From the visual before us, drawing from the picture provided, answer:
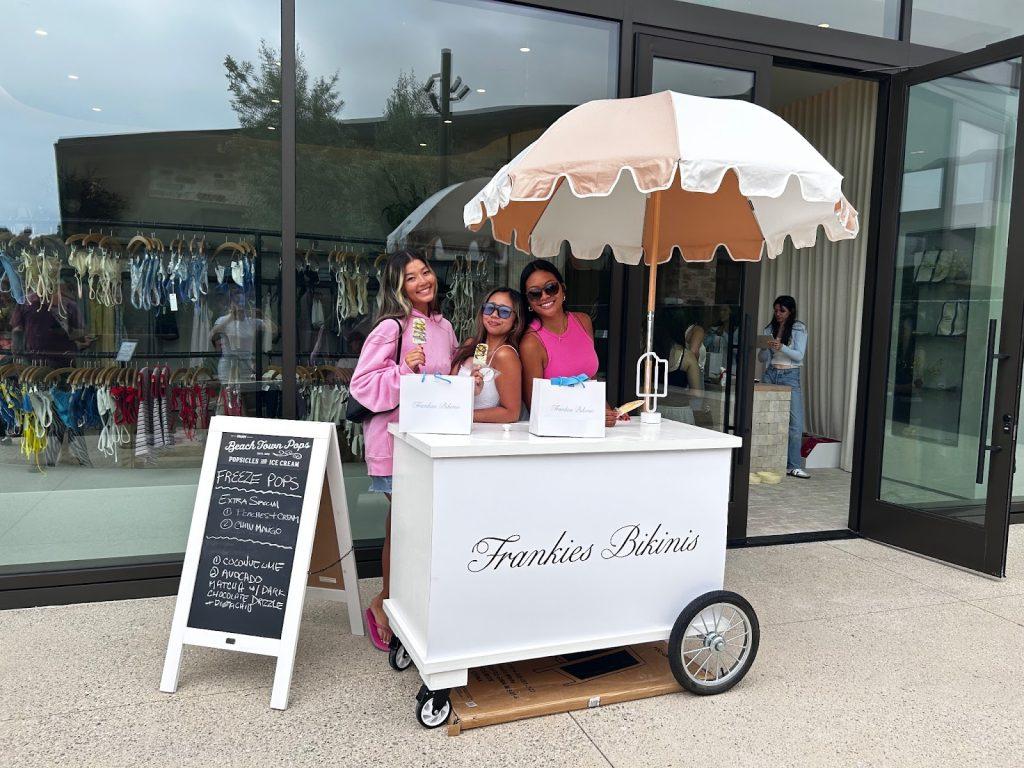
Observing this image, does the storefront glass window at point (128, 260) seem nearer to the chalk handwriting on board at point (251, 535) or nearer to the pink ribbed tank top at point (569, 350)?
the chalk handwriting on board at point (251, 535)

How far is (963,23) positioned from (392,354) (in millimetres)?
4310

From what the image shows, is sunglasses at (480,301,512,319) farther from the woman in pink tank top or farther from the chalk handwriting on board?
the chalk handwriting on board

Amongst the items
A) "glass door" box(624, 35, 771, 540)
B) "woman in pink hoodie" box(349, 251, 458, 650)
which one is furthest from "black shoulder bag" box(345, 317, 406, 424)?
"glass door" box(624, 35, 771, 540)

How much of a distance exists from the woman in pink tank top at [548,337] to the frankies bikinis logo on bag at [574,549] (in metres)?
0.48

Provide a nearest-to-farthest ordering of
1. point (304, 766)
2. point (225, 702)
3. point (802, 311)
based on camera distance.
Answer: point (304, 766)
point (225, 702)
point (802, 311)

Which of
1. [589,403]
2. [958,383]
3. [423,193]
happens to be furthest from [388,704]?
[958,383]

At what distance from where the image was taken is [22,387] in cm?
343

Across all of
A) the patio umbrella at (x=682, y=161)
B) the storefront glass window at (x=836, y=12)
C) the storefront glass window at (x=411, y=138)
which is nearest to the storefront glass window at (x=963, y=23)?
the storefront glass window at (x=836, y=12)

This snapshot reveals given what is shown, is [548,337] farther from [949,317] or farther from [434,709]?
[949,317]

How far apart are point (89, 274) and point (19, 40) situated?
1.07 metres

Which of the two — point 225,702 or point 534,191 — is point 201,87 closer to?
point 534,191

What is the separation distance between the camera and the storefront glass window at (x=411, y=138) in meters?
3.72

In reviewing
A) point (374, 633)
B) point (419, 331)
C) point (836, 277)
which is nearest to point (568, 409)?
point (419, 331)

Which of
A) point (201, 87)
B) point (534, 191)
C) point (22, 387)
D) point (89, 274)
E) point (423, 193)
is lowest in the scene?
point (22, 387)
